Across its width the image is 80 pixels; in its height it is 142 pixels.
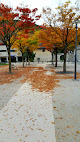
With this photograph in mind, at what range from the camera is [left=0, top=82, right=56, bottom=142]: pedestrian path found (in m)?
3.20

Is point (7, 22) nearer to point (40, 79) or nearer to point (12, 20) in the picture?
point (12, 20)

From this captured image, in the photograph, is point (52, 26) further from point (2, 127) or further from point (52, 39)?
point (2, 127)

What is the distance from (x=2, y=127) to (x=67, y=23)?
42.5ft

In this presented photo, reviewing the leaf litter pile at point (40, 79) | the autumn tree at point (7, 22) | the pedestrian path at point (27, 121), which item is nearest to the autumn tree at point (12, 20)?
the autumn tree at point (7, 22)

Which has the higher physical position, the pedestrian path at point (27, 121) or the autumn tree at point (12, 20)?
the autumn tree at point (12, 20)

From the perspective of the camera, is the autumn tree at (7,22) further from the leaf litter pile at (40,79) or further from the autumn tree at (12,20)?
the leaf litter pile at (40,79)

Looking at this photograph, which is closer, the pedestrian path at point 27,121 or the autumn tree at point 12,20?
the pedestrian path at point 27,121

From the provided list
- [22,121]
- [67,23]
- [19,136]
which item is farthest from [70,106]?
[67,23]

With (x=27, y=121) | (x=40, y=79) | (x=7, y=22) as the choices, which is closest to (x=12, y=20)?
(x=7, y=22)

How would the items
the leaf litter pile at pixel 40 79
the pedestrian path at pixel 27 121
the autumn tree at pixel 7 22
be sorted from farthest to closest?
the autumn tree at pixel 7 22, the leaf litter pile at pixel 40 79, the pedestrian path at pixel 27 121

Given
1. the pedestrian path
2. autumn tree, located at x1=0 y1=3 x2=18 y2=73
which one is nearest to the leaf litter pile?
the pedestrian path

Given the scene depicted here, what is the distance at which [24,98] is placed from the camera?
6.03 meters

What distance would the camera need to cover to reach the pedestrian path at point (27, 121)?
3201 millimetres

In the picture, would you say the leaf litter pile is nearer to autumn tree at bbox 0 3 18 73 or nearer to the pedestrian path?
the pedestrian path
